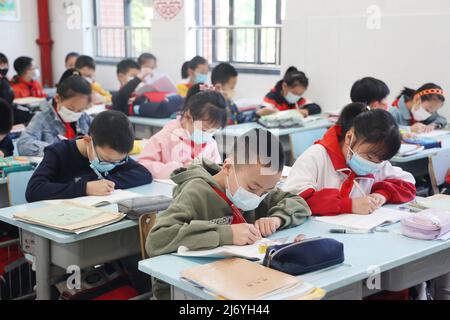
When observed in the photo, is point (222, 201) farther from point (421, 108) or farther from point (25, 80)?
point (25, 80)

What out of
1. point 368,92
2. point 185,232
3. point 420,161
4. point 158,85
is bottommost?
point 420,161

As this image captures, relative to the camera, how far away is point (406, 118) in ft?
15.8

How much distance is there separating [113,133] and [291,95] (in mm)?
3227

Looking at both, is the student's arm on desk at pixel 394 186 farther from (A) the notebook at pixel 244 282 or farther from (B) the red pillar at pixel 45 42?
(B) the red pillar at pixel 45 42

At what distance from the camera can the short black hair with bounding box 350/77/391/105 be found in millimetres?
4191

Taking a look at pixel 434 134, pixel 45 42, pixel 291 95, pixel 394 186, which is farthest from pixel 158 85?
pixel 394 186

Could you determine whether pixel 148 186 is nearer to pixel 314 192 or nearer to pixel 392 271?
pixel 314 192

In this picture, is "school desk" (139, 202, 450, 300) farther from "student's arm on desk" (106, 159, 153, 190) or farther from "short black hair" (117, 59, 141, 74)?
"short black hair" (117, 59, 141, 74)

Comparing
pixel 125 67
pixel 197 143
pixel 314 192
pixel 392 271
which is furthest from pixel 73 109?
pixel 125 67

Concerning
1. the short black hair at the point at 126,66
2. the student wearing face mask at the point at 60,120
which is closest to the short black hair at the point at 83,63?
the short black hair at the point at 126,66

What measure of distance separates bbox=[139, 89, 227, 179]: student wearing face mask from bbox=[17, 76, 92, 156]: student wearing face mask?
59 cm

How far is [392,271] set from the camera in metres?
2.09

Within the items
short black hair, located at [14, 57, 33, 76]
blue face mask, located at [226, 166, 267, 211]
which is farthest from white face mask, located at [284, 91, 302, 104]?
blue face mask, located at [226, 166, 267, 211]

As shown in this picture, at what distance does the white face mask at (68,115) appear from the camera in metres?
3.69
